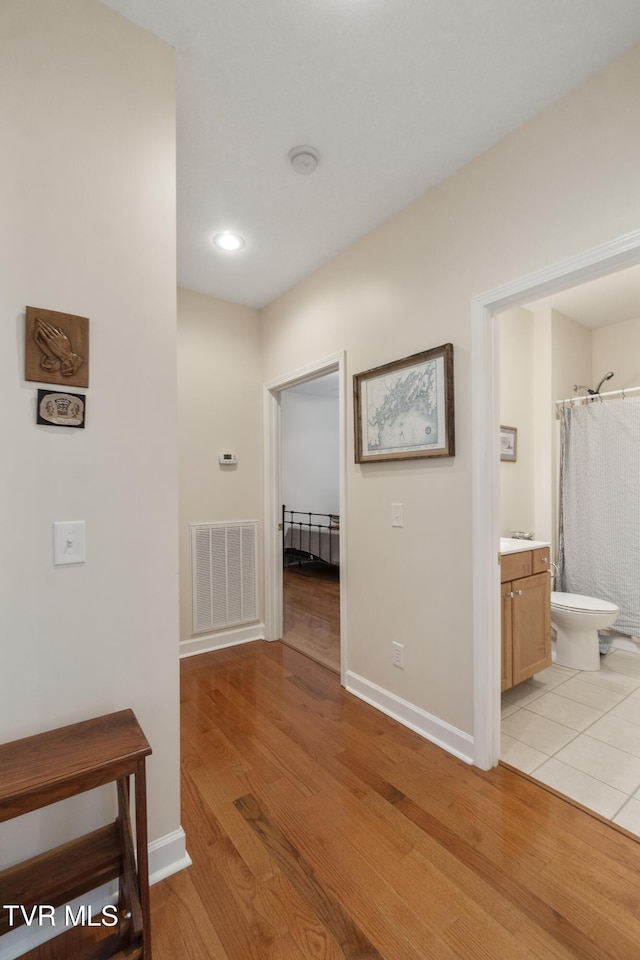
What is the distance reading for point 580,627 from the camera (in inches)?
112

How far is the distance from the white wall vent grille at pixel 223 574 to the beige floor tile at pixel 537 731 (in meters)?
2.03

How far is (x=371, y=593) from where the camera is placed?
253cm

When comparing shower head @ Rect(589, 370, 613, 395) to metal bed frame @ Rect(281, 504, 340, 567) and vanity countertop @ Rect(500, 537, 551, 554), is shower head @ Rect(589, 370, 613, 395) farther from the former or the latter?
metal bed frame @ Rect(281, 504, 340, 567)

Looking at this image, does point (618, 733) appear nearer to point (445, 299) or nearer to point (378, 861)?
point (378, 861)

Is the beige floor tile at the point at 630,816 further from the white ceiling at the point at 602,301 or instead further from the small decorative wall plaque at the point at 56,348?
the white ceiling at the point at 602,301

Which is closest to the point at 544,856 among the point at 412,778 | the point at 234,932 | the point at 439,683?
the point at 412,778

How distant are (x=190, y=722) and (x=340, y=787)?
3.07ft

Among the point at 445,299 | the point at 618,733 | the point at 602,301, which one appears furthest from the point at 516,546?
the point at 602,301

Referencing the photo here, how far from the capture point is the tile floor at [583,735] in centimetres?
176

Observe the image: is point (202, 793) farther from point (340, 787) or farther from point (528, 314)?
point (528, 314)

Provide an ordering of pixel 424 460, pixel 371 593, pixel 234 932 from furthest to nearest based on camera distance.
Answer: pixel 371 593
pixel 424 460
pixel 234 932

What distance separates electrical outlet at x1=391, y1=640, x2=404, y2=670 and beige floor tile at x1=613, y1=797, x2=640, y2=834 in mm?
1019

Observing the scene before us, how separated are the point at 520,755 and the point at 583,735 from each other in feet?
1.32

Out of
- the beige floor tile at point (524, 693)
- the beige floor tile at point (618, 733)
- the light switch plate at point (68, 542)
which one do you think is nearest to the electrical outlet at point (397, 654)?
the beige floor tile at point (524, 693)
